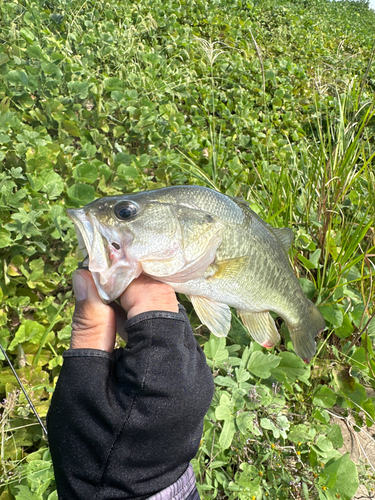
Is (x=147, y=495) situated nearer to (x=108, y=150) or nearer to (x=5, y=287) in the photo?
(x=5, y=287)

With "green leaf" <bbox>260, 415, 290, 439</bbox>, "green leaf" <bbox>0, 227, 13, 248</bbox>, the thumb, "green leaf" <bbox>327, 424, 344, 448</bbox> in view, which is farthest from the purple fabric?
"green leaf" <bbox>0, 227, 13, 248</bbox>

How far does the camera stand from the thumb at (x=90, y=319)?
1220 millimetres

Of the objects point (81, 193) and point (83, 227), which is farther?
point (81, 193)

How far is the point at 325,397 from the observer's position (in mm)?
2406

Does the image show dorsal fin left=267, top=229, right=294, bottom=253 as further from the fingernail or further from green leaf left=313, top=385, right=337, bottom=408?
green leaf left=313, top=385, right=337, bottom=408

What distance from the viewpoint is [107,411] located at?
109 centimetres

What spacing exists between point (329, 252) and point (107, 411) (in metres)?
2.28

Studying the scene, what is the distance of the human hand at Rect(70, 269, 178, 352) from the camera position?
4.01 feet

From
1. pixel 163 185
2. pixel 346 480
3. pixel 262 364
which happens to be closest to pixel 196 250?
pixel 262 364

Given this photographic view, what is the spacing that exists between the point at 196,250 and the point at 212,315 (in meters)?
0.30

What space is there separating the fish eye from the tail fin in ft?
3.55

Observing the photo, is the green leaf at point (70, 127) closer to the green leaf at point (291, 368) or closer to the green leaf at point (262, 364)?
the green leaf at point (262, 364)

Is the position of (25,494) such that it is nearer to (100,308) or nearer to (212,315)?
(100,308)

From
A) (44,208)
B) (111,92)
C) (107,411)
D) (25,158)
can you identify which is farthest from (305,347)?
(111,92)
